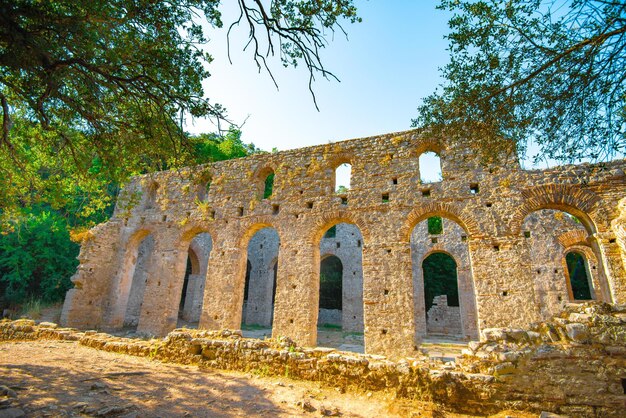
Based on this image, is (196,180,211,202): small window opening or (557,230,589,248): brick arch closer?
(557,230,589,248): brick arch

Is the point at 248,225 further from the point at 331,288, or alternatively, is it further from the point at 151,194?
the point at 331,288

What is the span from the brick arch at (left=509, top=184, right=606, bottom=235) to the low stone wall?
389cm

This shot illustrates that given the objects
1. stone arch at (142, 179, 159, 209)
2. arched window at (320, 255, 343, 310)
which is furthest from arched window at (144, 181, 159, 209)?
arched window at (320, 255, 343, 310)

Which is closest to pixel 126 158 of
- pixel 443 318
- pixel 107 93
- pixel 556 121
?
pixel 107 93

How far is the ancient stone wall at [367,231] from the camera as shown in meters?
7.88

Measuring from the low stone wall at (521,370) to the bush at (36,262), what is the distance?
15021 mm

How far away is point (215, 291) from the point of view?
34.8ft

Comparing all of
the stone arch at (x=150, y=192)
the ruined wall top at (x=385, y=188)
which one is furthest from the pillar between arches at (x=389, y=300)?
the stone arch at (x=150, y=192)

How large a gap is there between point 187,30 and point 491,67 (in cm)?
495

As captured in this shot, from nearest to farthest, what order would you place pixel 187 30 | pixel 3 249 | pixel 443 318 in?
pixel 187 30, pixel 3 249, pixel 443 318

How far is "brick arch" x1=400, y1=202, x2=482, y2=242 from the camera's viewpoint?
28.2ft

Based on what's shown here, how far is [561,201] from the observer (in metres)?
8.08

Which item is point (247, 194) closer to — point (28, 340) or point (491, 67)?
point (28, 340)

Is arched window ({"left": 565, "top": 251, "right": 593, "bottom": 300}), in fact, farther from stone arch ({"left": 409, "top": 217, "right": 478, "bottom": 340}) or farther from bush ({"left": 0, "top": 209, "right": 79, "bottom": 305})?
bush ({"left": 0, "top": 209, "right": 79, "bottom": 305})
